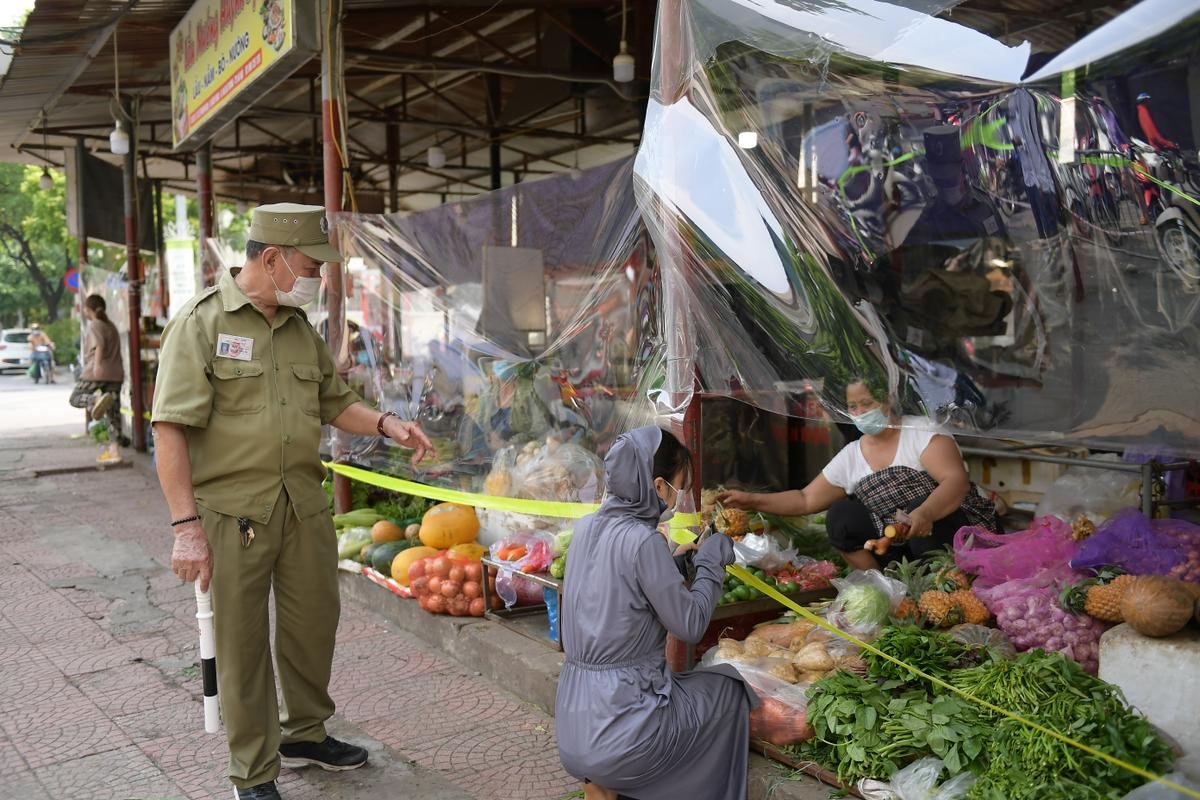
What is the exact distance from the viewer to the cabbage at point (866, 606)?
3.85m

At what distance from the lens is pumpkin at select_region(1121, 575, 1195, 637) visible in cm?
300

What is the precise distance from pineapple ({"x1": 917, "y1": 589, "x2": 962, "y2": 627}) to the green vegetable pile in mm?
337

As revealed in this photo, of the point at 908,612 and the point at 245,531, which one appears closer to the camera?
the point at 245,531

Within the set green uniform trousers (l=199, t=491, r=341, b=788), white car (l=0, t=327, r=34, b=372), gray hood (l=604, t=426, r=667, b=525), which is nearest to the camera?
gray hood (l=604, t=426, r=667, b=525)

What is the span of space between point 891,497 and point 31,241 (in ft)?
132

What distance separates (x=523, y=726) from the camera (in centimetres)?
417

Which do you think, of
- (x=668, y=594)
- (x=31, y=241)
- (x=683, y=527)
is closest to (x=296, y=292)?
(x=683, y=527)

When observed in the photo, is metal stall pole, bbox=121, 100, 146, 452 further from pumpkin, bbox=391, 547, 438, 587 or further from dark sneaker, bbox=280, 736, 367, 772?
dark sneaker, bbox=280, 736, 367, 772

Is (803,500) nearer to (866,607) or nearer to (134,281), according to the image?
(866,607)

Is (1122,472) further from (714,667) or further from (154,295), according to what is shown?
(154,295)

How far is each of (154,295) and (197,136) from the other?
16.8ft

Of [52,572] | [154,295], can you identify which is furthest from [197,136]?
[154,295]

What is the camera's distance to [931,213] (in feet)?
10.3

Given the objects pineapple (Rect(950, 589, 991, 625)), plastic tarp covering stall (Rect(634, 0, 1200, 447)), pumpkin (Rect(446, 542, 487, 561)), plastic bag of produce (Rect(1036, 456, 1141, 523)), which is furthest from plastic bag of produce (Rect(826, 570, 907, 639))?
pumpkin (Rect(446, 542, 487, 561))
